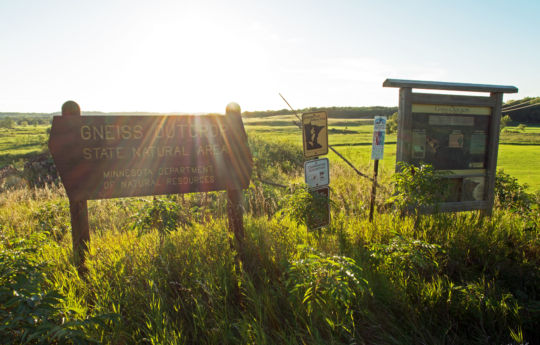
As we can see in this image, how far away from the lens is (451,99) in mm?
4590

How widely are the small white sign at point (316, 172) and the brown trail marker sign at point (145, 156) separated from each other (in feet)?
2.94

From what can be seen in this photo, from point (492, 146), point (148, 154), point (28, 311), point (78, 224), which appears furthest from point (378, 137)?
point (28, 311)

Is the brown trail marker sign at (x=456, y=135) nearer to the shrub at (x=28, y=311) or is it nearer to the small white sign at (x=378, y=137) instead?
the small white sign at (x=378, y=137)

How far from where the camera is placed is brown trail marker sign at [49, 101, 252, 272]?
3045mm

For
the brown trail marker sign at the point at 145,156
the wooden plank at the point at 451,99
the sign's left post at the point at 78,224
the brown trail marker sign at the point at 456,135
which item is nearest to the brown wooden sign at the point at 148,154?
the brown trail marker sign at the point at 145,156

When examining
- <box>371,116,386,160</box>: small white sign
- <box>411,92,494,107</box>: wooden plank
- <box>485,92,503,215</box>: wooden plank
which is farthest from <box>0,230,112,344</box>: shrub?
<box>485,92,503,215</box>: wooden plank

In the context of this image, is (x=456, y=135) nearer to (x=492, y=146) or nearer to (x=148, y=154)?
(x=492, y=146)

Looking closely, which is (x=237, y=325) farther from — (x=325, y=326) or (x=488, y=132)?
(x=488, y=132)

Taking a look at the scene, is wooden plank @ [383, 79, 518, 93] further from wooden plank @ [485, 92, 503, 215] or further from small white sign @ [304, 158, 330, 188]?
small white sign @ [304, 158, 330, 188]

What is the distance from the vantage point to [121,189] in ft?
10.3

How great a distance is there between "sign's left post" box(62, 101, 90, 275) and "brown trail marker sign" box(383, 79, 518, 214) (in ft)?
13.3

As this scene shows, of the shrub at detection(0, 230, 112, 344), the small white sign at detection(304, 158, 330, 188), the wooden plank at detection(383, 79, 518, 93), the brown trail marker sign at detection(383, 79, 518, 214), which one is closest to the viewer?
the shrub at detection(0, 230, 112, 344)

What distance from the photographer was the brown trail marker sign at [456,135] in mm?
4449

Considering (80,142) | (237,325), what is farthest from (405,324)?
(80,142)
